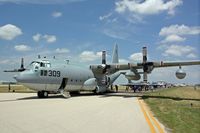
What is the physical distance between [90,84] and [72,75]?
4.31 meters

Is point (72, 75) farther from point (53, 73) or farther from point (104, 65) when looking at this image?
point (104, 65)

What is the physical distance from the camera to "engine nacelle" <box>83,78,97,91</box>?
113ft

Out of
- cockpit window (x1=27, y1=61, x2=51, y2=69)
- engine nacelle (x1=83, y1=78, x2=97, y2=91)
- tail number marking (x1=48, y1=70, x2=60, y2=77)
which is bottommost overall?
engine nacelle (x1=83, y1=78, x2=97, y2=91)

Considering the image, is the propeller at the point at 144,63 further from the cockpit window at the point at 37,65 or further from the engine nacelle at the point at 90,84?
the cockpit window at the point at 37,65

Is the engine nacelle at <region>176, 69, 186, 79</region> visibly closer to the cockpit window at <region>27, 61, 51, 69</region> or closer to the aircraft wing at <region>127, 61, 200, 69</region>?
the aircraft wing at <region>127, 61, 200, 69</region>

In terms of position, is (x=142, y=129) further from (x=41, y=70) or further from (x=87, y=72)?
(x=87, y=72)

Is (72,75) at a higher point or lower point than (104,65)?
lower

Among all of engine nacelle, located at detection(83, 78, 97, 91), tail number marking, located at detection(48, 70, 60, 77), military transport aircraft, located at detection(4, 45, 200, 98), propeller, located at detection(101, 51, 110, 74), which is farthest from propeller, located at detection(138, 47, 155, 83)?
tail number marking, located at detection(48, 70, 60, 77)

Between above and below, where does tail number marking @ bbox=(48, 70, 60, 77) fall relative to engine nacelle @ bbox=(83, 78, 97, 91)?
above

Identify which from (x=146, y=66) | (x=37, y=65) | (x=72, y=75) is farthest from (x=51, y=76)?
(x=146, y=66)

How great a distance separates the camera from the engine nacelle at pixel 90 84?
113ft

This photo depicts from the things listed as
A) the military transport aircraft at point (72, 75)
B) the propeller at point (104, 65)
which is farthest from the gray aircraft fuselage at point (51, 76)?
the propeller at point (104, 65)

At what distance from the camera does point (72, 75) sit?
31.5 m

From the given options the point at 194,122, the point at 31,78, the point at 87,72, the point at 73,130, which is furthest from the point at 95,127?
the point at 87,72
